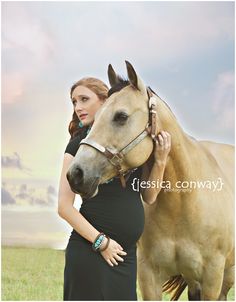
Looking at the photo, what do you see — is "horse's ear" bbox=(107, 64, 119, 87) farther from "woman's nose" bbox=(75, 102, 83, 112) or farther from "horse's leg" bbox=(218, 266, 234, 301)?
"horse's leg" bbox=(218, 266, 234, 301)

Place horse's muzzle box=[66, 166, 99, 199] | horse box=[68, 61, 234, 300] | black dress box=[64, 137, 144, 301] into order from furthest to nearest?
1. horse box=[68, 61, 234, 300]
2. black dress box=[64, 137, 144, 301]
3. horse's muzzle box=[66, 166, 99, 199]

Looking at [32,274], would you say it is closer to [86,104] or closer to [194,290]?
[194,290]

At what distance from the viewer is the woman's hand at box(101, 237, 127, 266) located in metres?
1.86

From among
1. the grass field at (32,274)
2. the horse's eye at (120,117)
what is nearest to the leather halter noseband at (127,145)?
the horse's eye at (120,117)

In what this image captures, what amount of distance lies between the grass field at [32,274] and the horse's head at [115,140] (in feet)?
4.63

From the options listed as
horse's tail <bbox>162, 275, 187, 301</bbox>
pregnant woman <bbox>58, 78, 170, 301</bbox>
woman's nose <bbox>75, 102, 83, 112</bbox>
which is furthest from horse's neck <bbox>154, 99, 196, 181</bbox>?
horse's tail <bbox>162, 275, 187, 301</bbox>

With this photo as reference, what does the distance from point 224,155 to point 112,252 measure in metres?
1.28

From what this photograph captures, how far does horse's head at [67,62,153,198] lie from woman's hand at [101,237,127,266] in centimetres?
22

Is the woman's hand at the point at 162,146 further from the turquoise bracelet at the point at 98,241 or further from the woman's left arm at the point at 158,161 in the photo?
the turquoise bracelet at the point at 98,241

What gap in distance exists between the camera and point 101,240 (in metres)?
1.85

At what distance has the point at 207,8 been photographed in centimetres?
290

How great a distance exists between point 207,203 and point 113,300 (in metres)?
0.78

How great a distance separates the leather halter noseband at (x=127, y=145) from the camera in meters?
1.87

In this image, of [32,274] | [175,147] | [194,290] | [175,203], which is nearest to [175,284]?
[194,290]
